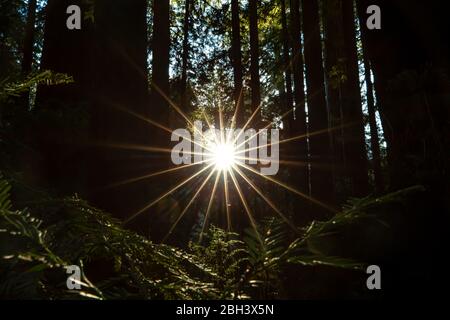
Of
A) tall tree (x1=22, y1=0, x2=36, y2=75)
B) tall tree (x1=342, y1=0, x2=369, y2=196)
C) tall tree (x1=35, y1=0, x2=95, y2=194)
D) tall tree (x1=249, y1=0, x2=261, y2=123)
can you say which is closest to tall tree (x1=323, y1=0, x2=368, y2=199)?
Answer: tall tree (x1=342, y1=0, x2=369, y2=196)

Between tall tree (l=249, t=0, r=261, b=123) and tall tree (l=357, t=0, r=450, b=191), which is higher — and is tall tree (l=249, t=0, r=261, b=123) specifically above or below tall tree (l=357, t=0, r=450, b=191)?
above

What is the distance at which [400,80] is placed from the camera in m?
3.62

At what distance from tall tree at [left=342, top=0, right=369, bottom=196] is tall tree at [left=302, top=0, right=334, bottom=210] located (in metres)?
0.53

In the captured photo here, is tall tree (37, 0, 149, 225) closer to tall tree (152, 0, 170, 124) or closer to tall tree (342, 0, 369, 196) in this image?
tall tree (152, 0, 170, 124)

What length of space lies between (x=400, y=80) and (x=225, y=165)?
13029 millimetres

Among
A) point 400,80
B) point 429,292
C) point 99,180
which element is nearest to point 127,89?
point 99,180

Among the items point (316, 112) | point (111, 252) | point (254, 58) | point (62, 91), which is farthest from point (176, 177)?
point (111, 252)

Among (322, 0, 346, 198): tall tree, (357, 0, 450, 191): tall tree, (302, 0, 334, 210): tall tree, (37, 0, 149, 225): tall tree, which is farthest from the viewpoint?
(322, 0, 346, 198): tall tree

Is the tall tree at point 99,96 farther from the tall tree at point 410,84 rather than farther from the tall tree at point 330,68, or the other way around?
the tall tree at point 330,68

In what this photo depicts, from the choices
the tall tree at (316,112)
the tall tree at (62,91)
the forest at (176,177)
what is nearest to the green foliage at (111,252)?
the forest at (176,177)

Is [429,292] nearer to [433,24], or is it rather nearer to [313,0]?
[433,24]

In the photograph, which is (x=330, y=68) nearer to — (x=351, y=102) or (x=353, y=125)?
(x=351, y=102)

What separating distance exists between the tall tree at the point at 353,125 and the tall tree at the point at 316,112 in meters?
0.53

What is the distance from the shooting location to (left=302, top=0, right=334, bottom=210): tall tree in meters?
8.77
